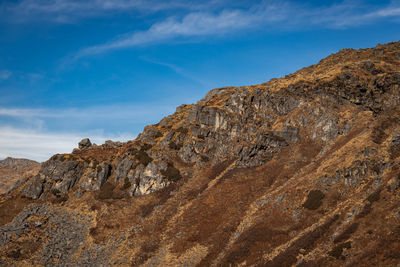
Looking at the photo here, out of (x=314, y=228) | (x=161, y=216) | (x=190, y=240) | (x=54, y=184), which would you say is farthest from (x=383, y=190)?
(x=54, y=184)

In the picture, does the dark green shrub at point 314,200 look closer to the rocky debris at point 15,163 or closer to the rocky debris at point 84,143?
the rocky debris at point 84,143

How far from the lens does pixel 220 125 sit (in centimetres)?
8712

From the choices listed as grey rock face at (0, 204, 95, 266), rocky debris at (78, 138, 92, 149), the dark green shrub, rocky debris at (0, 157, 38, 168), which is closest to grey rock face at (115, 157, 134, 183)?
grey rock face at (0, 204, 95, 266)

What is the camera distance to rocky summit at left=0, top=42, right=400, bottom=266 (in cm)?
3909

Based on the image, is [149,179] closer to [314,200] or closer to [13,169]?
[314,200]

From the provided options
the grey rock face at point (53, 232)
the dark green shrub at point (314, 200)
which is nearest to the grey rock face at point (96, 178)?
the grey rock face at point (53, 232)

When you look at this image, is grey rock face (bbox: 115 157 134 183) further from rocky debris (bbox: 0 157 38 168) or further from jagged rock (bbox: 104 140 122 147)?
rocky debris (bbox: 0 157 38 168)

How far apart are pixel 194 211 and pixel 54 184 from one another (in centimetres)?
4082

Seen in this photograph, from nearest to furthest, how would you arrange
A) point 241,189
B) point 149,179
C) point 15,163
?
point 241,189, point 149,179, point 15,163

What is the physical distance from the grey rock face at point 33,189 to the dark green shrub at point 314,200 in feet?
212

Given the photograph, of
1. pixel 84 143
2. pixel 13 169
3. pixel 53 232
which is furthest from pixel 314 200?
pixel 13 169

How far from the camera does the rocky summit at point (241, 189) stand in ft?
128

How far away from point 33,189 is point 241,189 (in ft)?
175

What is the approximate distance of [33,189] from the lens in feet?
241
